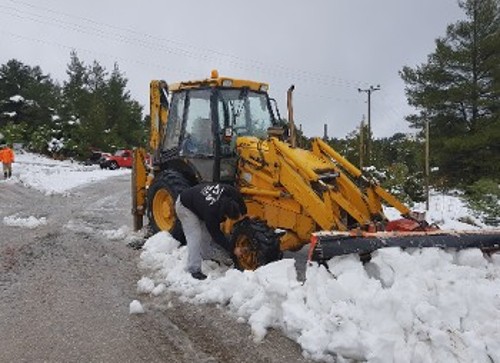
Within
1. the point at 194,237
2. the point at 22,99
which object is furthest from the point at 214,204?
the point at 22,99

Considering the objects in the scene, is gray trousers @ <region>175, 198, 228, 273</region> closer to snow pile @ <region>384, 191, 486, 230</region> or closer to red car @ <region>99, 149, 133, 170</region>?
snow pile @ <region>384, 191, 486, 230</region>

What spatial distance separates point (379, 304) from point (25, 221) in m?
8.47

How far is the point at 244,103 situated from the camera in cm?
838

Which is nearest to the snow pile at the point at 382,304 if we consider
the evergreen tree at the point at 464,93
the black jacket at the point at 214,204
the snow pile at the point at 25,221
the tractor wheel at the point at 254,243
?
the tractor wheel at the point at 254,243

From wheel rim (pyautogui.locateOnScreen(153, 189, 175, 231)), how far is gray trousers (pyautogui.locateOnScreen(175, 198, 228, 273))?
1717mm

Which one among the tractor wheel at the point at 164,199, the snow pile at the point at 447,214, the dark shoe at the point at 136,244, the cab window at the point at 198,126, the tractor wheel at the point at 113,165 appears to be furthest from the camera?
the tractor wheel at the point at 113,165

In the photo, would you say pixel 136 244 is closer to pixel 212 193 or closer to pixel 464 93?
pixel 212 193

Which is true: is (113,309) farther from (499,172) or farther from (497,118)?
(497,118)

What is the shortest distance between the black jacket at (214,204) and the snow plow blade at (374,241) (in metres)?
1.45

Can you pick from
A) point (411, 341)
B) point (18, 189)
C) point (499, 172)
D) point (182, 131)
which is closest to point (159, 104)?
point (182, 131)

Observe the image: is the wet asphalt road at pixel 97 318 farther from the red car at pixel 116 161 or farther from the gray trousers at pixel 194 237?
the red car at pixel 116 161

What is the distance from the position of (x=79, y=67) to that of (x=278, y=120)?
173ft

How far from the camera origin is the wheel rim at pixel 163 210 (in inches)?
344

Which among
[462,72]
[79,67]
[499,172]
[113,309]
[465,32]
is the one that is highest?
[79,67]
